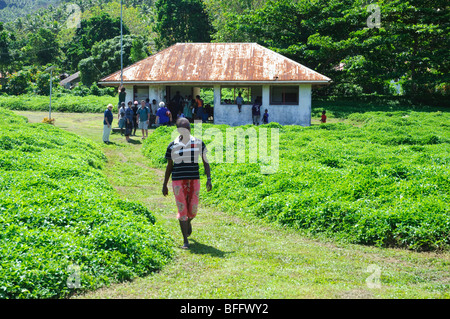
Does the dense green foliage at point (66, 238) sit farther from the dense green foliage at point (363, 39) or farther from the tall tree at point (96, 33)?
the tall tree at point (96, 33)

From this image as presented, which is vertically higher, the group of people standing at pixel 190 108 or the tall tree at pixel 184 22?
the tall tree at pixel 184 22

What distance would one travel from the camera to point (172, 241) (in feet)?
26.8

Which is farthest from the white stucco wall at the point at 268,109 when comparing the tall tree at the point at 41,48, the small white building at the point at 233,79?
the tall tree at the point at 41,48

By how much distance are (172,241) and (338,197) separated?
3586 millimetres

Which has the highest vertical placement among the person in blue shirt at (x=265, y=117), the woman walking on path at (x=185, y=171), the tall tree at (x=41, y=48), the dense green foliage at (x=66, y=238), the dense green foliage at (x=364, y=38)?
the tall tree at (x=41, y=48)

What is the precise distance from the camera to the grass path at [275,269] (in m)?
5.96

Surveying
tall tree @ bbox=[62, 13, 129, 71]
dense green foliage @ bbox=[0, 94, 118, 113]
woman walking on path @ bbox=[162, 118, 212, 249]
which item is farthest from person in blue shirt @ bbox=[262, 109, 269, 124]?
tall tree @ bbox=[62, 13, 129, 71]

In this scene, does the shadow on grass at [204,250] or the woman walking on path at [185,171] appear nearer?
the shadow on grass at [204,250]

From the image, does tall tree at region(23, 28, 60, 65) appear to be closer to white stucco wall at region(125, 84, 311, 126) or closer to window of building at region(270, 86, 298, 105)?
white stucco wall at region(125, 84, 311, 126)

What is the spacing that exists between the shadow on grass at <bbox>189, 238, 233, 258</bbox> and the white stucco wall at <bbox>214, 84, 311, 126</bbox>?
21.2 m

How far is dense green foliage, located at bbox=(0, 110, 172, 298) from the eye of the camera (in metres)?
5.89

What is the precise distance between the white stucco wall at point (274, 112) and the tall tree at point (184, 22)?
35751mm

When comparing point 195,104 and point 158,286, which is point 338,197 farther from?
point 195,104
